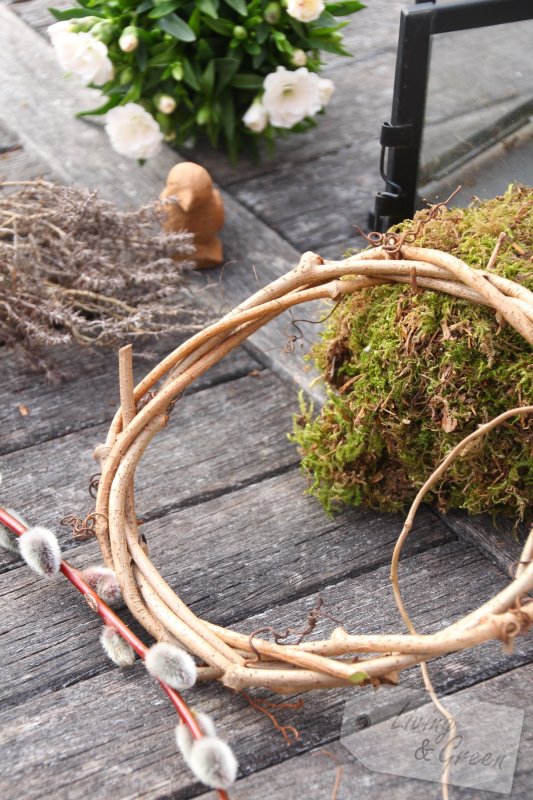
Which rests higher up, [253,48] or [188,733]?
[253,48]

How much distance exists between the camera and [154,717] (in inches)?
44.6

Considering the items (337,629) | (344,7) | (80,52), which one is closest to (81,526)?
(337,629)

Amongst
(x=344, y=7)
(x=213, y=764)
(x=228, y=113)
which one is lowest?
(x=213, y=764)

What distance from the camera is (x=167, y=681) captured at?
1.07 m

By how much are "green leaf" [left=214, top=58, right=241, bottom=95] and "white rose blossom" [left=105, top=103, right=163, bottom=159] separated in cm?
19

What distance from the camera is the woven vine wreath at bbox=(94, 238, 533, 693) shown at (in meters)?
0.98

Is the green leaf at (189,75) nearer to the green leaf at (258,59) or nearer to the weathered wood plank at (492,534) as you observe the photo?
the green leaf at (258,59)

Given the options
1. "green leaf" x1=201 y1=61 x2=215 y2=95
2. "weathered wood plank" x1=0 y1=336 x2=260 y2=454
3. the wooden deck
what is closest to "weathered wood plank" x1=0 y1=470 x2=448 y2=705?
the wooden deck

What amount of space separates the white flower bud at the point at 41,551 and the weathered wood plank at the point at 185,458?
0.13 metres

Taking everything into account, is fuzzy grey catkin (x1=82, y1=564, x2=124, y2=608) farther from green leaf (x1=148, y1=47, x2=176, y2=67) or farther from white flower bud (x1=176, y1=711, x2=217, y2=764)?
green leaf (x1=148, y1=47, x2=176, y2=67)

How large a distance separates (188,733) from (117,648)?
0.59ft

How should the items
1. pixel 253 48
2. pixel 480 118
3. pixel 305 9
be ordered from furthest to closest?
pixel 253 48 < pixel 305 9 < pixel 480 118

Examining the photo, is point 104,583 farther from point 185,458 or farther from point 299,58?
point 299,58

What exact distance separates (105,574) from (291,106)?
1.29 meters
